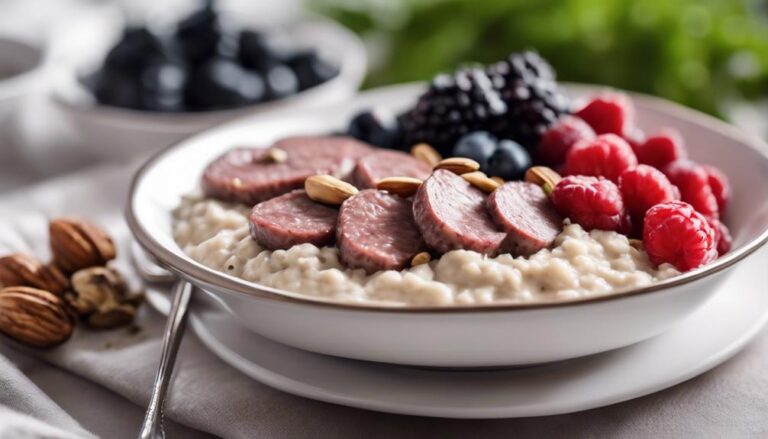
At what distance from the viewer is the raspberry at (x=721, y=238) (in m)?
2.16

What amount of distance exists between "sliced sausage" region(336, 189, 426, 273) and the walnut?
0.70m

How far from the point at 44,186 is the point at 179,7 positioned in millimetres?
2384

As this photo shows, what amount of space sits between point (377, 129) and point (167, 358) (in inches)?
42.1

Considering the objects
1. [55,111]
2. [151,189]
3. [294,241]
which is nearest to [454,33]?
[55,111]

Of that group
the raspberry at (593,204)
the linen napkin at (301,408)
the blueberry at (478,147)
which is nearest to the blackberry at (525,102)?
the blueberry at (478,147)

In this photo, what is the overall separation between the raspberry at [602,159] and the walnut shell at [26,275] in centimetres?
143

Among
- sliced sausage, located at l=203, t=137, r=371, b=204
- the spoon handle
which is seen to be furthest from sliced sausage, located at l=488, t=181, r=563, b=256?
the spoon handle

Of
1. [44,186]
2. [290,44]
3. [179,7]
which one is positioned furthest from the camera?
[179,7]

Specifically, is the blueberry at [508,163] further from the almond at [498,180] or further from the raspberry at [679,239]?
the raspberry at [679,239]

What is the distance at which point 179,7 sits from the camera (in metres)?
5.21

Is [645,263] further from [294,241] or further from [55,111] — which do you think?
[55,111]

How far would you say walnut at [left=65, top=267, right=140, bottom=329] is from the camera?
2.26 meters

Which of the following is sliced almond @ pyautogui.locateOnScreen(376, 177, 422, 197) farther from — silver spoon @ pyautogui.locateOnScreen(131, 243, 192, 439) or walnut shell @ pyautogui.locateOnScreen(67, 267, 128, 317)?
walnut shell @ pyautogui.locateOnScreen(67, 267, 128, 317)

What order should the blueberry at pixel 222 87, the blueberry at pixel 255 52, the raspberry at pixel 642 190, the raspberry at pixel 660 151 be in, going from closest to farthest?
1. the raspberry at pixel 642 190
2. the raspberry at pixel 660 151
3. the blueberry at pixel 222 87
4. the blueberry at pixel 255 52
